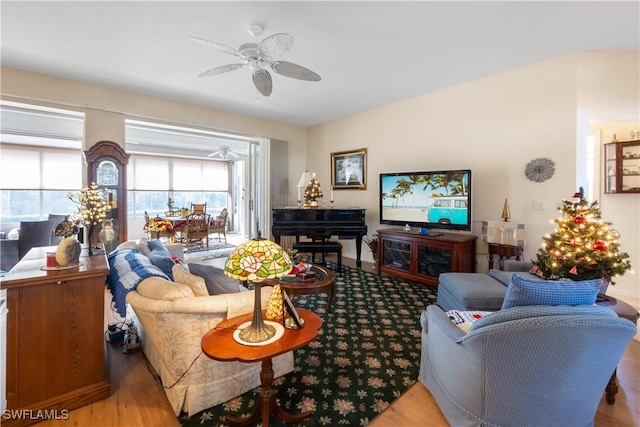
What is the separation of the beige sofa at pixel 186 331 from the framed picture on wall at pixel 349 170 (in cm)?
397

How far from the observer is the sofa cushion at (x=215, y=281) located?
193 cm

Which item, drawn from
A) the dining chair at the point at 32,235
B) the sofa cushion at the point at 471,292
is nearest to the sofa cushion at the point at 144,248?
the dining chair at the point at 32,235

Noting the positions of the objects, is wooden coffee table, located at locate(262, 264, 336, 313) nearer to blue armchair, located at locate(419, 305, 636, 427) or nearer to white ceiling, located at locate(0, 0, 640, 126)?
blue armchair, located at locate(419, 305, 636, 427)

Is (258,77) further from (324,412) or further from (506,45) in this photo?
(324,412)

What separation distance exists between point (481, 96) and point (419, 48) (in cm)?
141

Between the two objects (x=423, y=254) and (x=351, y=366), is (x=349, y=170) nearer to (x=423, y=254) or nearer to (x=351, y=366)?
(x=423, y=254)

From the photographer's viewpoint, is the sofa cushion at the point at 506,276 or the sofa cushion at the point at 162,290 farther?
the sofa cushion at the point at 506,276

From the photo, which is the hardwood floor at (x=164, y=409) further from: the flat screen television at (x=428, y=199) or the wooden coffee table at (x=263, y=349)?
the flat screen television at (x=428, y=199)

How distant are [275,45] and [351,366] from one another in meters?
2.63

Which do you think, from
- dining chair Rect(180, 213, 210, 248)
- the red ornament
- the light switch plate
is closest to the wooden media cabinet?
the light switch plate

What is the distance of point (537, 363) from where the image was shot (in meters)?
1.24

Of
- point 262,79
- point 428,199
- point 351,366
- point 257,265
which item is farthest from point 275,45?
point 428,199

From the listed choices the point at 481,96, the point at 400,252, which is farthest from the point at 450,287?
the point at 481,96

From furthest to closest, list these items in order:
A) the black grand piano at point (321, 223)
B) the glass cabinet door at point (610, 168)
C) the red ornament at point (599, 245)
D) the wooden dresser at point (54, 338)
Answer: the black grand piano at point (321, 223), the glass cabinet door at point (610, 168), the red ornament at point (599, 245), the wooden dresser at point (54, 338)
